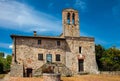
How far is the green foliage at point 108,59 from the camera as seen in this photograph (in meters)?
46.2

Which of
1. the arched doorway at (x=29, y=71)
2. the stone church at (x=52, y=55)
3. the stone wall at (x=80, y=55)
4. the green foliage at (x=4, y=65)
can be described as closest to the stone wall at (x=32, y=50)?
the stone church at (x=52, y=55)

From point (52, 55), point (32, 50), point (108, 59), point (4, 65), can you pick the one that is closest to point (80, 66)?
point (52, 55)

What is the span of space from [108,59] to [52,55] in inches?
604

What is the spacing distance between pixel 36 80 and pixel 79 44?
1184cm

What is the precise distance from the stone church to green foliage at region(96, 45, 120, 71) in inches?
371

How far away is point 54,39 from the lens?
3675cm

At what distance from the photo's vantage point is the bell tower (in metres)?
40.1

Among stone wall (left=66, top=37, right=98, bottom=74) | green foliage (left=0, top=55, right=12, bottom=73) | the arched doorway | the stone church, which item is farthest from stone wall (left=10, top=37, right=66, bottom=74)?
green foliage (left=0, top=55, right=12, bottom=73)

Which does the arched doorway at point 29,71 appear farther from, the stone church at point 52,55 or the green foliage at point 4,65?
the green foliage at point 4,65

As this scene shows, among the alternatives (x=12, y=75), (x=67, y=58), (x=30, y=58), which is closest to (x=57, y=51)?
(x=67, y=58)

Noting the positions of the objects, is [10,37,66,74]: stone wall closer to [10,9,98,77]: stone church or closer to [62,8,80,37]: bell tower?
[10,9,98,77]: stone church

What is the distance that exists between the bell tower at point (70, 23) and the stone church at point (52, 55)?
3.97 feet

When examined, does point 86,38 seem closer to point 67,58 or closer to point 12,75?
point 67,58

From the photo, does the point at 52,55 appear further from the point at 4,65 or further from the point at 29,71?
the point at 4,65
